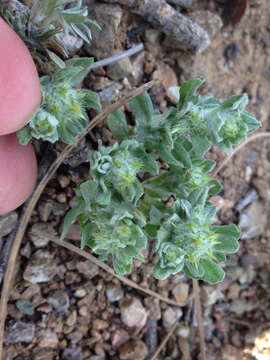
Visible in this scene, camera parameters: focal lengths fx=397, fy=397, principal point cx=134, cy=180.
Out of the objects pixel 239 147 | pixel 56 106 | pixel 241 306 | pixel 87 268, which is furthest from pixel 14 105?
pixel 241 306

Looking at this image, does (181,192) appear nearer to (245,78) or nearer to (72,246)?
(72,246)

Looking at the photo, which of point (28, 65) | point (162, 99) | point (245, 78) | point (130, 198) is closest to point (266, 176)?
point (245, 78)

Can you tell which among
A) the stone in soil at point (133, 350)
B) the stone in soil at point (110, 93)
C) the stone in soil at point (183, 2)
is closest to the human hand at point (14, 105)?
the stone in soil at point (110, 93)

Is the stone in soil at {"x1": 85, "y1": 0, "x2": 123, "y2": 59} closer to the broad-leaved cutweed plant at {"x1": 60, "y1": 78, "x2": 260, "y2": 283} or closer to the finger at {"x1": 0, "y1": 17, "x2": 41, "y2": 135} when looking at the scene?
the broad-leaved cutweed plant at {"x1": 60, "y1": 78, "x2": 260, "y2": 283}

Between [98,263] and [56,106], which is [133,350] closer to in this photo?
[98,263]

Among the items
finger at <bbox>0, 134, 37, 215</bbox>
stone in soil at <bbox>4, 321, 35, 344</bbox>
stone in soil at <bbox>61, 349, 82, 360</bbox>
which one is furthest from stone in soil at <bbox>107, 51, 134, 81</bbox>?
stone in soil at <bbox>61, 349, 82, 360</bbox>
